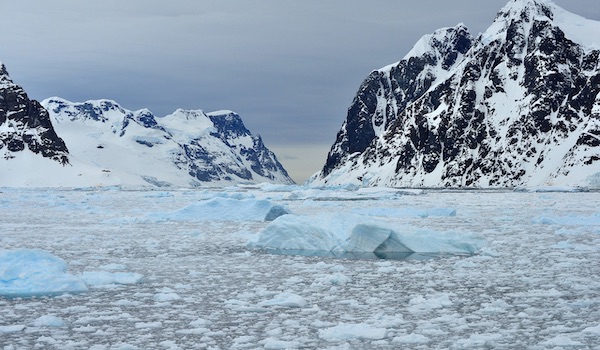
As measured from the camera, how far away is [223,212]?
40.1 meters

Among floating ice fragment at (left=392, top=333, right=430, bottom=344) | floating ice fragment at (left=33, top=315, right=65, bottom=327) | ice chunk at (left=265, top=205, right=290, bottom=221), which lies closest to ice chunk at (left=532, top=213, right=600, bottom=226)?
ice chunk at (left=265, top=205, right=290, bottom=221)

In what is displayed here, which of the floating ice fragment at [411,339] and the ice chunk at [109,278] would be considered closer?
the floating ice fragment at [411,339]

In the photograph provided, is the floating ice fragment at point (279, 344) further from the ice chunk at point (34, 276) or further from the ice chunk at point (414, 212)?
the ice chunk at point (414, 212)

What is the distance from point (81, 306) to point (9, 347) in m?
3.14

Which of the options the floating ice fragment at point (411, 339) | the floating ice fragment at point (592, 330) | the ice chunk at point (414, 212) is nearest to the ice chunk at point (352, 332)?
the floating ice fragment at point (411, 339)

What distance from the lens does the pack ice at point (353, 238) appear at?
21094 millimetres

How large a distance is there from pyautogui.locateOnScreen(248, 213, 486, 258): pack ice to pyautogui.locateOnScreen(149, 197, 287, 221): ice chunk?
14.2m

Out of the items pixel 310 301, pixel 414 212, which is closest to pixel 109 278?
pixel 310 301

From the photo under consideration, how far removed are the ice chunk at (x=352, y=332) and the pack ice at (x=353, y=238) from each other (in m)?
10.2

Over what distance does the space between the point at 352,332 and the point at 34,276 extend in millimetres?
7973

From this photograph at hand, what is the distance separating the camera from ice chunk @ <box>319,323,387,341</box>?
32.8ft

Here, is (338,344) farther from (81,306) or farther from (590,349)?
(81,306)

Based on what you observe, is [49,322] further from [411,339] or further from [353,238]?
[353,238]

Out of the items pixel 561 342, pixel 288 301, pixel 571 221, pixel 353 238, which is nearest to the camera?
pixel 561 342
